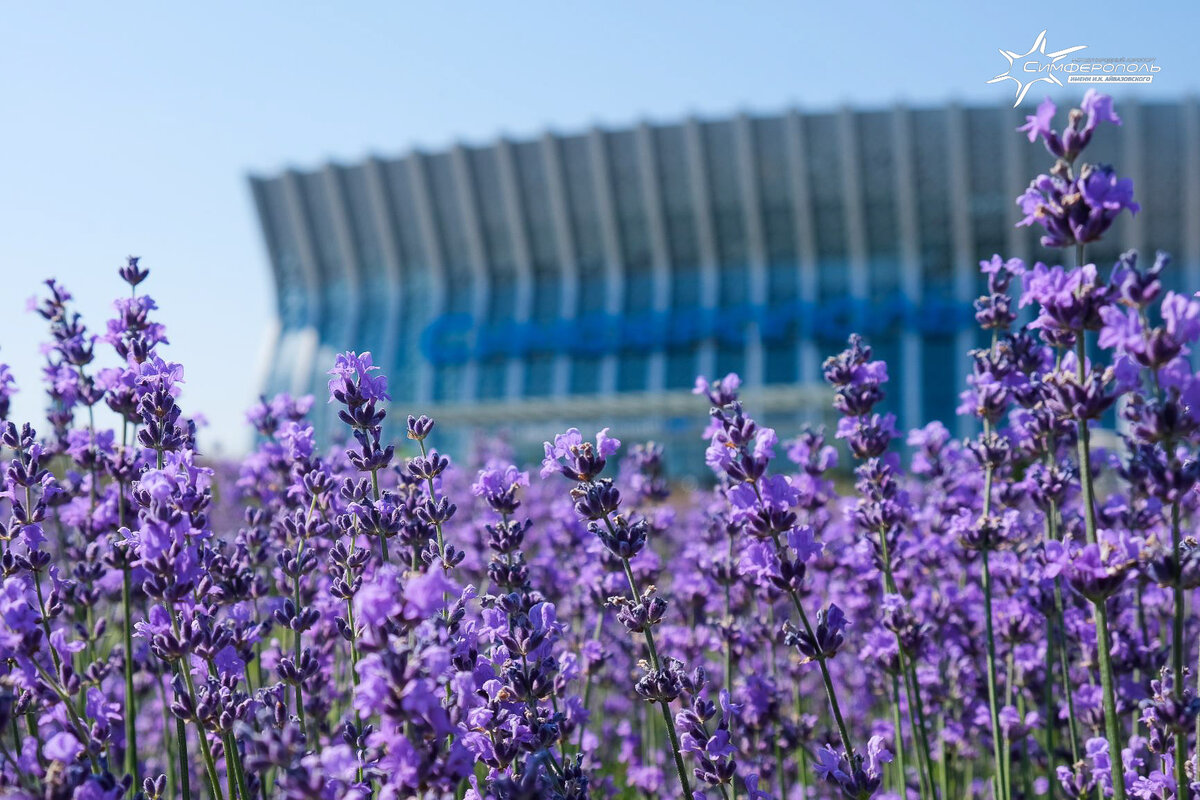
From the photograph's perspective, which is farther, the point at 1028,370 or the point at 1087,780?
the point at 1028,370

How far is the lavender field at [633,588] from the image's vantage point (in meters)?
1.55

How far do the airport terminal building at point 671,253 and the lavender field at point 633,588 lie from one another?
27.2 metres

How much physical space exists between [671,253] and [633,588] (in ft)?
121

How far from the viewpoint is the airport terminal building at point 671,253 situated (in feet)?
111

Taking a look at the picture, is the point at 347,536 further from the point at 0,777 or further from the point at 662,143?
the point at 662,143

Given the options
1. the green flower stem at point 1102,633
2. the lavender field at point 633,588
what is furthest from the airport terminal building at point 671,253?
the green flower stem at point 1102,633

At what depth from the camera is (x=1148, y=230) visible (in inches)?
1367

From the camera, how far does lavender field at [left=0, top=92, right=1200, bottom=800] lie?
5.08 ft

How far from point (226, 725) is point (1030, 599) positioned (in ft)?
6.68

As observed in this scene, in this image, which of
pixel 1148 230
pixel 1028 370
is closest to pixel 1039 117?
pixel 1028 370

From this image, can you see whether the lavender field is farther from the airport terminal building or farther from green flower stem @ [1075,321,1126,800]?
the airport terminal building

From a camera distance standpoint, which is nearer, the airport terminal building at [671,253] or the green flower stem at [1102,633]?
the green flower stem at [1102,633]

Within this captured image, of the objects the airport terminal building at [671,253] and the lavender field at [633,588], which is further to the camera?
the airport terminal building at [671,253]

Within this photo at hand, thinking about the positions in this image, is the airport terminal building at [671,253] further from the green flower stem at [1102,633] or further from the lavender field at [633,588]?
the green flower stem at [1102,633]
